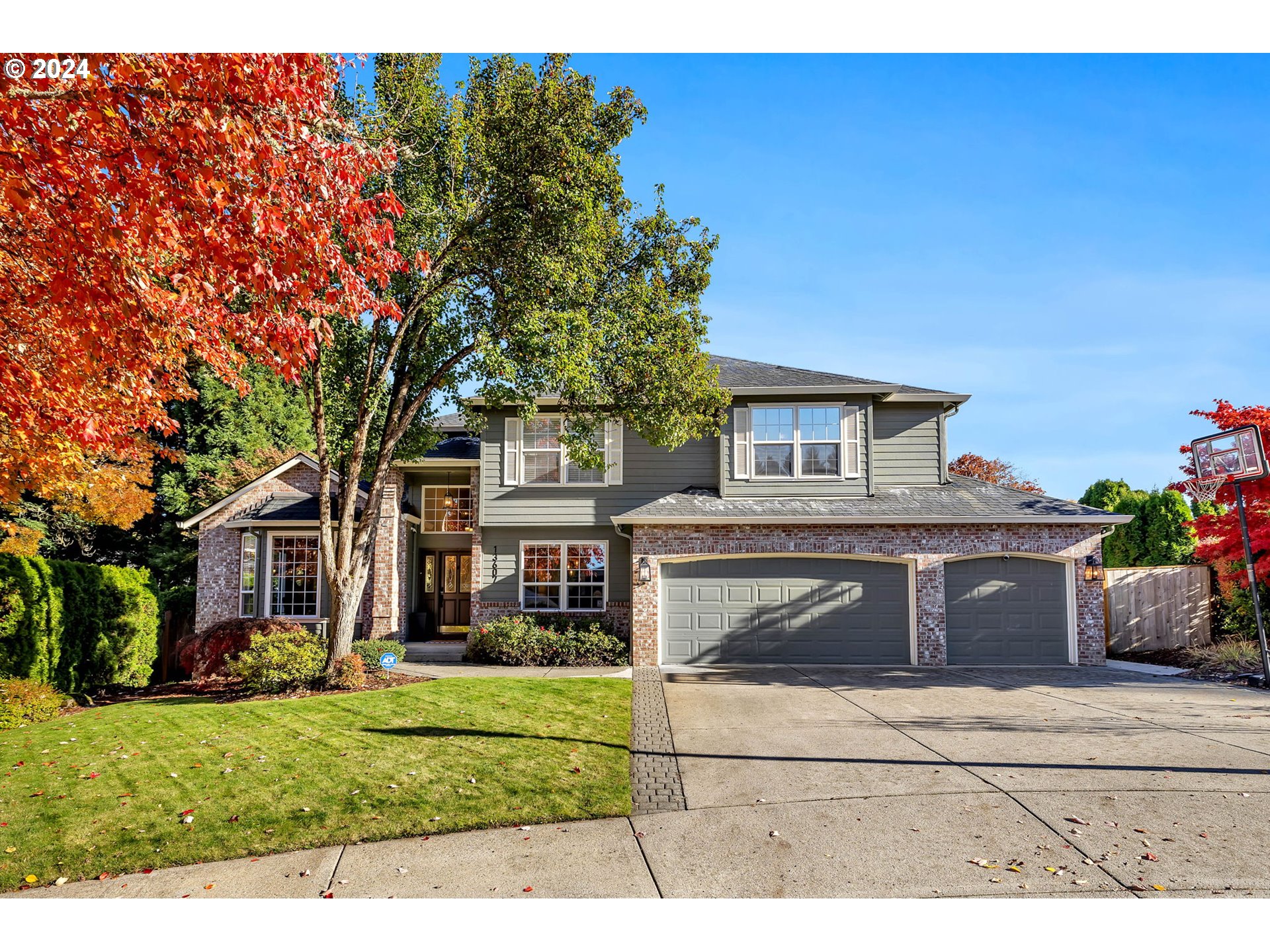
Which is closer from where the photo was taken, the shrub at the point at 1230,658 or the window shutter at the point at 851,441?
the shrub at the point at 1230,658

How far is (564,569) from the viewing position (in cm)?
1752

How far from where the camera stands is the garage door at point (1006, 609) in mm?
15430

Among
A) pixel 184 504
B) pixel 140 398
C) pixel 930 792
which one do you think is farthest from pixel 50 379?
pixel 184 504

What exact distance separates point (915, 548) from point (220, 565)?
16.1 m

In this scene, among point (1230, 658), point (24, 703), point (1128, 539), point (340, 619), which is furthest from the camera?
point (1128, 539)

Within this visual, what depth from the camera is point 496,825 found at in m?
5.62

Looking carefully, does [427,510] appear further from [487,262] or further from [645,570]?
[487,262]

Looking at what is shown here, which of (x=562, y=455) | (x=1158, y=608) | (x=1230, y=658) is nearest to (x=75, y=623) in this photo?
(x=562, y=455)

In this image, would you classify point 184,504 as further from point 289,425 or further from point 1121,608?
point 1121,608

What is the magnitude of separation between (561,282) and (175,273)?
5702 millimetres

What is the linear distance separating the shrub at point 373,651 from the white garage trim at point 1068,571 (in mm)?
10831

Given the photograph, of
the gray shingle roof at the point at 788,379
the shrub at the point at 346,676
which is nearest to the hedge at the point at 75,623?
the shrub at the point at 346,676

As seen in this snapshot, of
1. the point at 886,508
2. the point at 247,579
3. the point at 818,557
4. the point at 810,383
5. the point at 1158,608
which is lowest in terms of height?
the point at 1158,608

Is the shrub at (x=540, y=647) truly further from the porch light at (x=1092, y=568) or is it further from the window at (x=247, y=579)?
the porch light at (x=1092, y=568)
